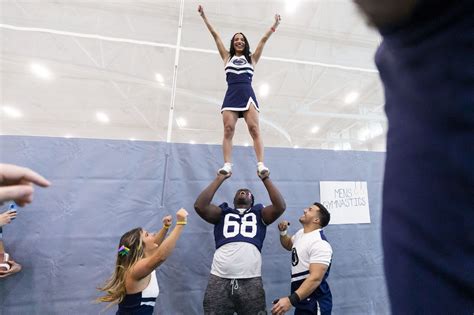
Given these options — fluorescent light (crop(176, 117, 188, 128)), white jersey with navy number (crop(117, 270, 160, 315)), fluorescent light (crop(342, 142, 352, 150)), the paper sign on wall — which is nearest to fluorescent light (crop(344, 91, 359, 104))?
fluorescent light (crop(342, 142, 352, 150))

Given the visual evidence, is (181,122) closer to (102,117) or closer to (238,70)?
(102,117)

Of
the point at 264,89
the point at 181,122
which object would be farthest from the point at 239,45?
the point at 181,122

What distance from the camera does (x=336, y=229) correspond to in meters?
2.68

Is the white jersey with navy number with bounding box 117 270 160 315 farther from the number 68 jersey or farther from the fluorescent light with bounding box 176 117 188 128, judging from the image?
the fluorescent light with bounding box 176 117 188 128

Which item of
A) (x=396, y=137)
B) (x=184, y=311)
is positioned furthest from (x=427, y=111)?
(x=184, y=311)

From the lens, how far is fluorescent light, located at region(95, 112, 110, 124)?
8879 mm

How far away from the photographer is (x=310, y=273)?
1.89 m

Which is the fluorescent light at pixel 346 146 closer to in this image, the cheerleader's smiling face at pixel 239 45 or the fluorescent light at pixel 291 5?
the fluorescent light at pixel 291 5

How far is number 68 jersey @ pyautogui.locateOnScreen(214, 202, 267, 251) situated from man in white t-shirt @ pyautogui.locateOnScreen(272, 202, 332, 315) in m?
0.33

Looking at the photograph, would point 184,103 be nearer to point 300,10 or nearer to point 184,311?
point 300,10

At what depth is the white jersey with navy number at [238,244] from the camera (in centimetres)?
197

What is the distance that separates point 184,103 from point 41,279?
6471 millimetres

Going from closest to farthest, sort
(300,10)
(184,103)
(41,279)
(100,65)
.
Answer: (41,279)
(300,10)
(100,65)
(184,103)

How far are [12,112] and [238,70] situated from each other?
9.24 metres
